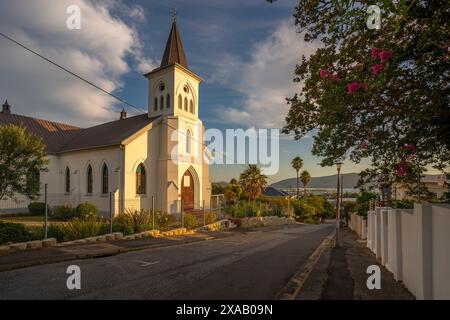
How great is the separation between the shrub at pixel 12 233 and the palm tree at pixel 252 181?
3212cm

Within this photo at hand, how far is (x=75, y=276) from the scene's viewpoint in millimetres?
6949

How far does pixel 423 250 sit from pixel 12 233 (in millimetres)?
12501

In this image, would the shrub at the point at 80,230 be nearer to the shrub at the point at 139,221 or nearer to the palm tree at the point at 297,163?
the shrub at the point at 139,221

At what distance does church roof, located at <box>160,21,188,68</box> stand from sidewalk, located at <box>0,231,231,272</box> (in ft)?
58.2

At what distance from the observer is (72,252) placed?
9719 millimetres

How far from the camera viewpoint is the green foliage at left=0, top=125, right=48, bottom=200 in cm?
1068

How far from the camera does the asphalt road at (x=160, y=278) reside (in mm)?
5812

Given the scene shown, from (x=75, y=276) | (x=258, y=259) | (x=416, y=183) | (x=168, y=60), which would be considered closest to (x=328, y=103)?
(x=416, y=183)

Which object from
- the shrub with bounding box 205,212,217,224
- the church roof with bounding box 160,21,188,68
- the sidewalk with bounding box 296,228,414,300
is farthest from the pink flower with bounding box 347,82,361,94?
the church roof with bounding box 160,21,188,68

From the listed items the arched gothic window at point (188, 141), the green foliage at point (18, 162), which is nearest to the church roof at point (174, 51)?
the arched gothic window at point (188, 141)

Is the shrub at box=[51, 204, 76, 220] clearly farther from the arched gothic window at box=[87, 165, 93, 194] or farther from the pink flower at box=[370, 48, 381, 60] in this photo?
the pink flower at box=[370, 48, 381, 60]

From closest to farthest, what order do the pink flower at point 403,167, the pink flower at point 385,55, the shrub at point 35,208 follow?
the pink flower at point 385,55, the pink flower at point 403,167, the shrub at point 35,208

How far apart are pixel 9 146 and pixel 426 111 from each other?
44.3 ft
